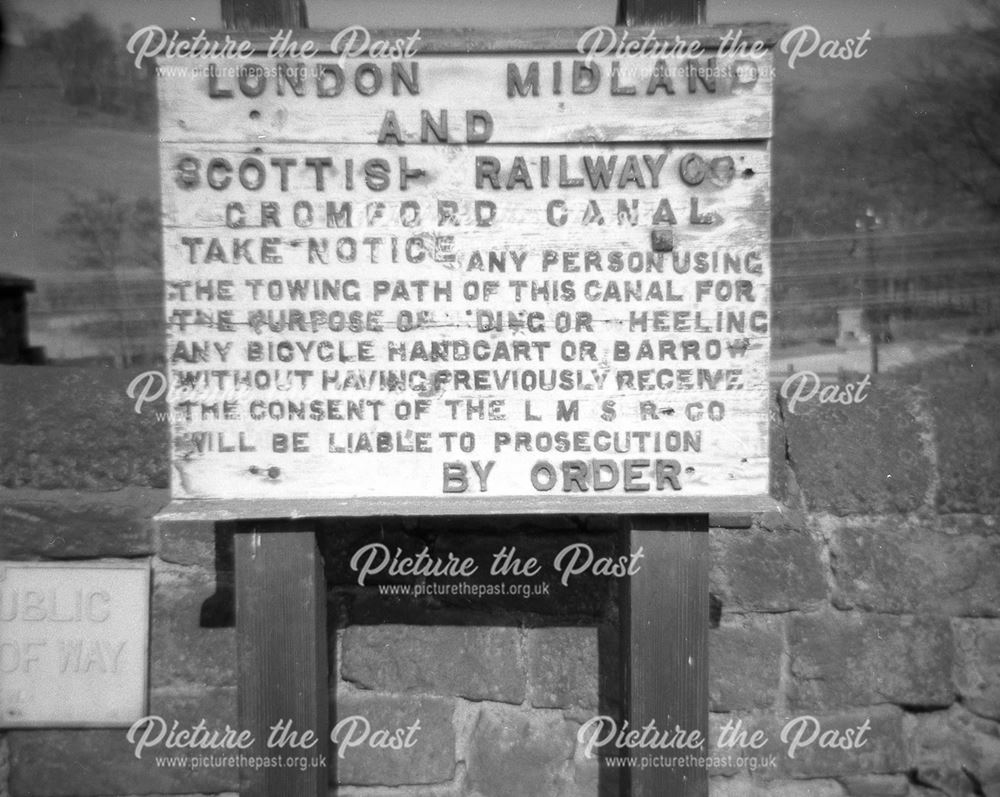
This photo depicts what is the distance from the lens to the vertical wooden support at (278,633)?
2.02m

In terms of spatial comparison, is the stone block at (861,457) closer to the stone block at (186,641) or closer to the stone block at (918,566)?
the stone block at (918,566)

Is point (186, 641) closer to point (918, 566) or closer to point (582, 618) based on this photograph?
point (582, 618)

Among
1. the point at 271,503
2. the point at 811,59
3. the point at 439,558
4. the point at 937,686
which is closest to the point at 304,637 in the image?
the point at 271,503

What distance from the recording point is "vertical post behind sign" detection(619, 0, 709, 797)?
6.60 ft

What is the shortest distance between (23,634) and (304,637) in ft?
3.51

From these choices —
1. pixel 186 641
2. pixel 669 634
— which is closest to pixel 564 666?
pixel 669 634

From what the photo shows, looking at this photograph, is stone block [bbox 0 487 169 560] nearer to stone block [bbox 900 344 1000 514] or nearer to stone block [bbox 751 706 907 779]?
stone block [bbox 751 706 907 779]

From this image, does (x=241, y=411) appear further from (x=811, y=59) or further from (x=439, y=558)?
(x=811, y=59)

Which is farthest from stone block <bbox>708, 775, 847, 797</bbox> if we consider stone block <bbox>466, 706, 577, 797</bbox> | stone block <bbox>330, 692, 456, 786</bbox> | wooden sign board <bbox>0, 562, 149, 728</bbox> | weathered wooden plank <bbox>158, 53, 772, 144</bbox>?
weathered wooden plank <bbox>158, 53, 772, 144</bbox>

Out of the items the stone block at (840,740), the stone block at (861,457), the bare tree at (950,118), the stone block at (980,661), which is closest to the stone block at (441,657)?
the stone block at (840,740)

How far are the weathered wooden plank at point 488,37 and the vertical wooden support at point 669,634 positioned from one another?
119 cm

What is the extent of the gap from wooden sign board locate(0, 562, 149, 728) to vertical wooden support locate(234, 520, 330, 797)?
1.98ft

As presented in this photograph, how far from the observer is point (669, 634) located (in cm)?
203

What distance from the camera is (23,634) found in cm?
244
